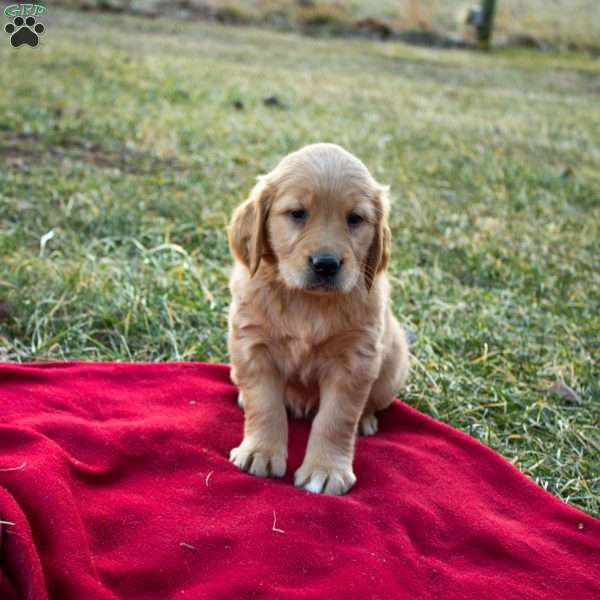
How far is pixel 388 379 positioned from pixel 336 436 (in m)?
0.52

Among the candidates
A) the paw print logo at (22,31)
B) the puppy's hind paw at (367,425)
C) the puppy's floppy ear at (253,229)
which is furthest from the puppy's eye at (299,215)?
the paw print logo at (22,31)

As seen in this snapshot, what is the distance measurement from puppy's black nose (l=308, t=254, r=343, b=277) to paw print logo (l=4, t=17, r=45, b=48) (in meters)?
2.58

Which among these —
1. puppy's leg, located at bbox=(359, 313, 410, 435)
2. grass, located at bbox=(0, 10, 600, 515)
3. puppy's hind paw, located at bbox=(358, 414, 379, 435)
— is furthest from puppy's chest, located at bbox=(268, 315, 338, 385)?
grass, located at bbox=(0, 10, 600, 515)

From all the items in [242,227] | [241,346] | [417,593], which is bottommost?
[417,593]

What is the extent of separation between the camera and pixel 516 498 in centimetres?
317

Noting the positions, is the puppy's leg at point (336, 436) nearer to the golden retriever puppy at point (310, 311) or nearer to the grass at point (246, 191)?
the golden retriever puppy at point (310, 311)

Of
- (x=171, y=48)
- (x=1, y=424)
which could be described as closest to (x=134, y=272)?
(x=1, y=424)

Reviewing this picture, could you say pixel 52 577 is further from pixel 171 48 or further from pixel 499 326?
pixel 171 48

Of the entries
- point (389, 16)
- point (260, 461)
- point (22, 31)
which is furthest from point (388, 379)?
point (389, 16)

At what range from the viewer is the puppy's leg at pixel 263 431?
10.1ft

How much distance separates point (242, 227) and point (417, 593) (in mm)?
1545

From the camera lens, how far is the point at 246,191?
6566 millimetres

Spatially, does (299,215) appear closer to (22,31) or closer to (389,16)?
(22,31)

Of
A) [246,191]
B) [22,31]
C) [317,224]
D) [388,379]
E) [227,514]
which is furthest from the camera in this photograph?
[246,191]
